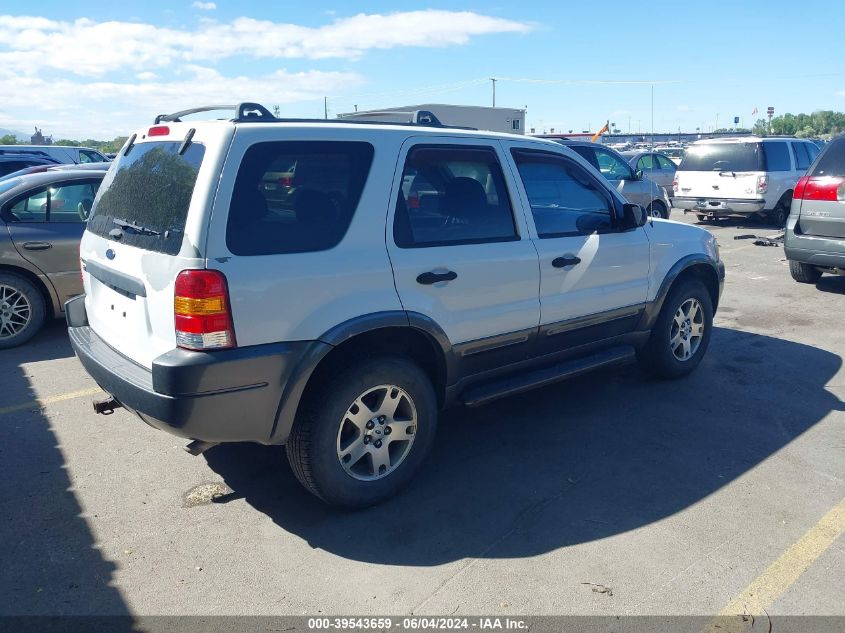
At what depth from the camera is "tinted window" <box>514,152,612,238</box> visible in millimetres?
4367

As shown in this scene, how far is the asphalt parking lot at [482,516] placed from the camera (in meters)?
3.01

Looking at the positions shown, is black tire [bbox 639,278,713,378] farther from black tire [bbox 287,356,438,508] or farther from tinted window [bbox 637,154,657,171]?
tinted window [bbox 637,154,657,171]

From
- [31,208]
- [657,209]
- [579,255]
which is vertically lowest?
[579,255]

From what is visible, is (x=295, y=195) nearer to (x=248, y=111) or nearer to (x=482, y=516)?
(x=248, y=111)

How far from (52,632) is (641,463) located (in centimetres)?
316

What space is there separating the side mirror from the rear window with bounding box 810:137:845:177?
480 centimetres

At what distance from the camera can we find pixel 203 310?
3.03 m

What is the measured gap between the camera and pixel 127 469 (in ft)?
13.6

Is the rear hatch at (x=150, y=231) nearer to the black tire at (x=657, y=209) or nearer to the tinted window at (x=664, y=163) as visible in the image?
the black tire at (x=657, y=209)

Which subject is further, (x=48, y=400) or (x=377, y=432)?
(x=48, y=400)

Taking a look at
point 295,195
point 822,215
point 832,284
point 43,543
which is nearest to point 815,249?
point 822,215

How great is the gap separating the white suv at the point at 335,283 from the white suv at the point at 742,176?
11.1 meters

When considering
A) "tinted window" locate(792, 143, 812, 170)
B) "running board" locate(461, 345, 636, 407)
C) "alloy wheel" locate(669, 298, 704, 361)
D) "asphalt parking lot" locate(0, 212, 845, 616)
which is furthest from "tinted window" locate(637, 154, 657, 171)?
"running board" locate(461, 345, 636, 407)

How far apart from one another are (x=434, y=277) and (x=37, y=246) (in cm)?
Answer: 478
